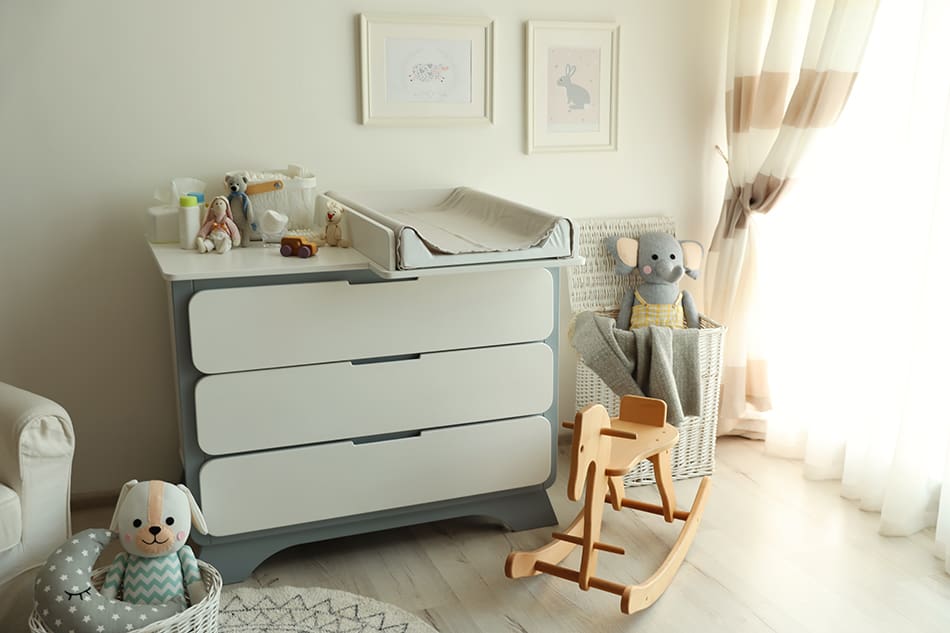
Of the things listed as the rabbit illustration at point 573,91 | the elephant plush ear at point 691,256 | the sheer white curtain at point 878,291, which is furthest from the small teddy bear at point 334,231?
the sheer white curtain at point 878,291

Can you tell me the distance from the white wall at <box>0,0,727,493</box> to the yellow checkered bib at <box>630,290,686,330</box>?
0.55 metres

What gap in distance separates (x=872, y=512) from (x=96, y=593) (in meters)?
2.11

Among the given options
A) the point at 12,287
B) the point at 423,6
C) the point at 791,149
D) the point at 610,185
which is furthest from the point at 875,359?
the point at 12,287

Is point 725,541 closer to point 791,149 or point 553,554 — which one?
point 553,554

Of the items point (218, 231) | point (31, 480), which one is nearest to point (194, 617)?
point (31, 480)

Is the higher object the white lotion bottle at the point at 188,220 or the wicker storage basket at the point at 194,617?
the white lotion bottle at the point at 188,220

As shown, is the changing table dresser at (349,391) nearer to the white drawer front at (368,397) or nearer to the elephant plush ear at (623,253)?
the white drawer front at (368,397)

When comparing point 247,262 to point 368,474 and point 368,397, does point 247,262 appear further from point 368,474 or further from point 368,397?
point 368,474

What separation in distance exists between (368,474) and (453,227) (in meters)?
0.69

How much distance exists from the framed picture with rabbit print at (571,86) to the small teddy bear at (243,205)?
953mm

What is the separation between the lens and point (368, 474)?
8.01 feet

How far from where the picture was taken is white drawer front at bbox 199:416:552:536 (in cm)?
232

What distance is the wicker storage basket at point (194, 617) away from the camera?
6.00 ft

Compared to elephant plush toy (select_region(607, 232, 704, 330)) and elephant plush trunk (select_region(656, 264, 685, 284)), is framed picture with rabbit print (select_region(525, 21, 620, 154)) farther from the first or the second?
elephant plush trunk (select_region(656, 264, 685, 284))
